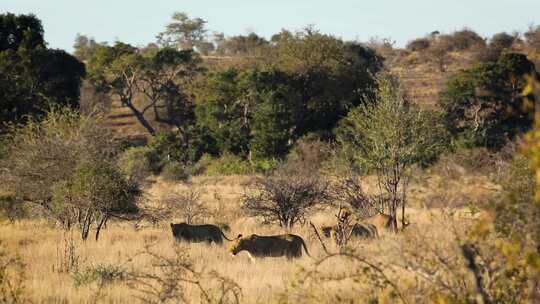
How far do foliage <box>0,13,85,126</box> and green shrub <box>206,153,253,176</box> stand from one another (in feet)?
31.8

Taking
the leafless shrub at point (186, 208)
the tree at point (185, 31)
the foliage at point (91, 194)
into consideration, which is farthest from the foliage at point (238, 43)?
the foliage at point (91, 194)

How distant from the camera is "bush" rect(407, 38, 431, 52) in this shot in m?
74.9

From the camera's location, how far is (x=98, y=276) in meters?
9.36

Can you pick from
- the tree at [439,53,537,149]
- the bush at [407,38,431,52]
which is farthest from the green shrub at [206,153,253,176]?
the bush at [407,38,431,52]

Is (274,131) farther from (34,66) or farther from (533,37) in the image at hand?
(533,37)

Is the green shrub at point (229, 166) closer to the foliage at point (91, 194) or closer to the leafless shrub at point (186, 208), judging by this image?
the leafless shrub at point (186, 208)

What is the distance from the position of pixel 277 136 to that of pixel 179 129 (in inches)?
366

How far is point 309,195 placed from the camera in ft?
55.1

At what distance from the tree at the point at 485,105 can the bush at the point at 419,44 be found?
116 feet

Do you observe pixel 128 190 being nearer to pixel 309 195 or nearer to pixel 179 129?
pixel 309 195

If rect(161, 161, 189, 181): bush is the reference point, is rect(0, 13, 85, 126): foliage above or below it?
above

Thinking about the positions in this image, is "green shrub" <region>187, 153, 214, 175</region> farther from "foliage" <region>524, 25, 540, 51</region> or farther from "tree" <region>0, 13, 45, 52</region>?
"foliage" <region>524, 25, 540, 51</region>

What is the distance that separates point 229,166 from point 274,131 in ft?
10.2

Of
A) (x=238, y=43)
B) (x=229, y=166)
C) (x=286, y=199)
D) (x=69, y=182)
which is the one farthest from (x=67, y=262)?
(x=238, y=43)
